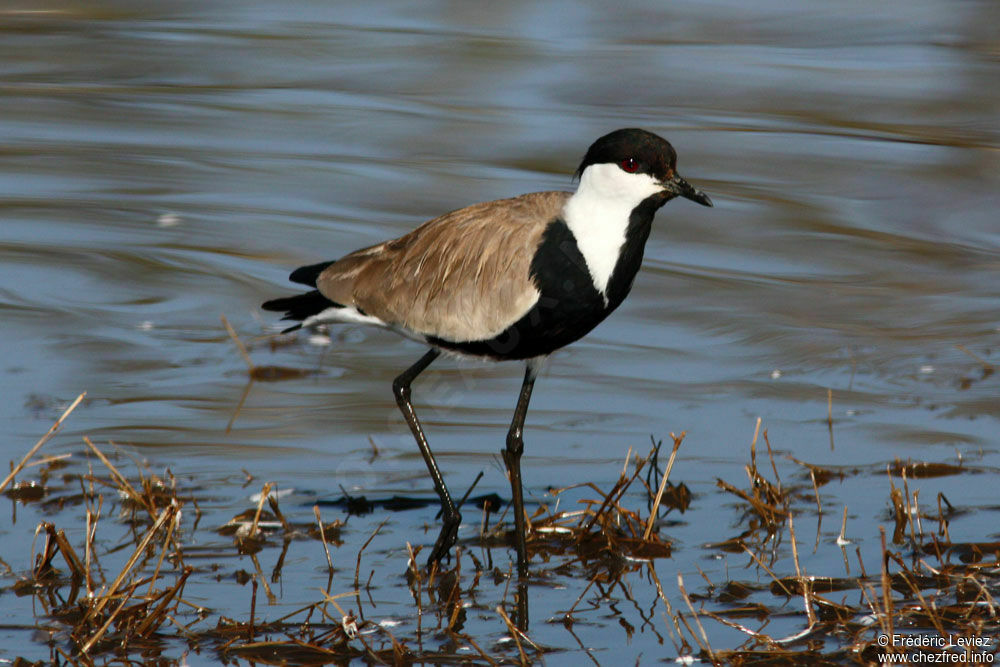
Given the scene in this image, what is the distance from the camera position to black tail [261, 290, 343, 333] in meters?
6.21

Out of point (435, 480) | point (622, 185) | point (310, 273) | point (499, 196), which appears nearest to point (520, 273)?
point (622, 185)

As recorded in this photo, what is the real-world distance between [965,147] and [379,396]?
19.1 ft

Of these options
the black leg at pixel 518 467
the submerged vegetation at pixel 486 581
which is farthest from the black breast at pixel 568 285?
the submerged vegetation at pixel 486 581

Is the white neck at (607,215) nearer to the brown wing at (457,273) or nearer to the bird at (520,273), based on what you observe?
the bird at (520,273)

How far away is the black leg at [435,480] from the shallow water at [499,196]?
0.54ft

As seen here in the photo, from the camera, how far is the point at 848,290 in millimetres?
8898

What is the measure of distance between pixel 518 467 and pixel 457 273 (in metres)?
0.74

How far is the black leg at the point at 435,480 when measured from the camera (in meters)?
5.62

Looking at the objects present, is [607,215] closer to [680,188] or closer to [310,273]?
[680,188]

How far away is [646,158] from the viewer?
17.8ft

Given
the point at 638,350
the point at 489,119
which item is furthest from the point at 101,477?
the point at 489,119

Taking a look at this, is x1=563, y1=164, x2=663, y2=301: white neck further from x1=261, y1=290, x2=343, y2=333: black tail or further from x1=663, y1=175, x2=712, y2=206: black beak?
x1=261, y1=290, x2=343, y2=333: black tail

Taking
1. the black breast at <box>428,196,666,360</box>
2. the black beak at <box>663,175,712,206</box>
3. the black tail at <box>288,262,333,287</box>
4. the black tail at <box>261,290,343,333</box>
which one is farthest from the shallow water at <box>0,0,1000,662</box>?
the black beak at <box>663,175,712,206</box>

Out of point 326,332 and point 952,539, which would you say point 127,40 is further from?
point 952,539
